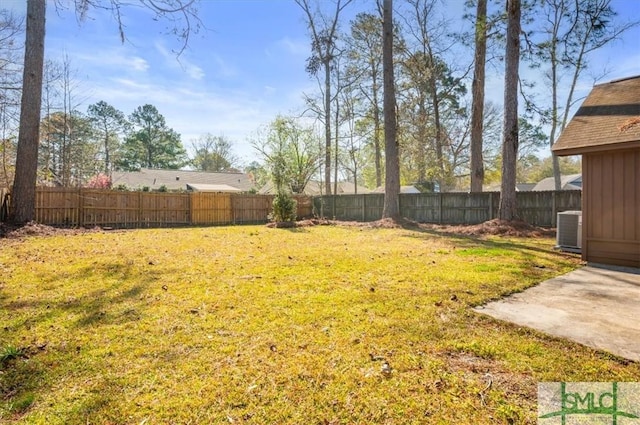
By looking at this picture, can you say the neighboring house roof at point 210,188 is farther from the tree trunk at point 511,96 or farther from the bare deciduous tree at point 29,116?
the tree trunk at point 511,96

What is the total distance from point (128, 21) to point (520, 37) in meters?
10.5

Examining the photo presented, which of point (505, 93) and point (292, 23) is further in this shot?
point (292, 23)

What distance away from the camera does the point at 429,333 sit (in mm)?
2582

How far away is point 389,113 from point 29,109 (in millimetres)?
11638

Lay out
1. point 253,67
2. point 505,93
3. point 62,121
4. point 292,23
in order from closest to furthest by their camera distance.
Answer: point 505,93
point 253,67
point 292,23
point 62,121

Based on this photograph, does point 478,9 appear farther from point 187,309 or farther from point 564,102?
point 187,309

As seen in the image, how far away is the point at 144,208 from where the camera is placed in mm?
13555

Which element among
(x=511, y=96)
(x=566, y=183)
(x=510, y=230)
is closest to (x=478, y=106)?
(x=511, y=96)

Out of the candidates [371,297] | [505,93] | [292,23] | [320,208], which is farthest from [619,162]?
[292,23]

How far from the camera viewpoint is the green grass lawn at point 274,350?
5.57ft

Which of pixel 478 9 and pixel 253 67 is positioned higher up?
pixel 478 9

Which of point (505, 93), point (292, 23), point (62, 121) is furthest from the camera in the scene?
point (62, 121)

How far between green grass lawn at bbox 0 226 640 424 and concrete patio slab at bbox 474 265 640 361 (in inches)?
7.5

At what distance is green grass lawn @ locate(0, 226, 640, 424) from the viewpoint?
5.57 feet
